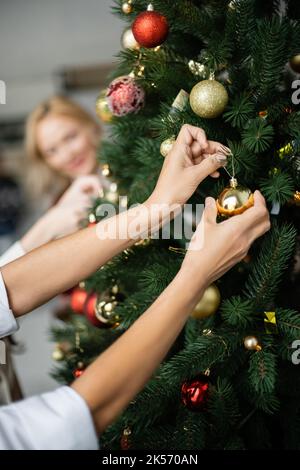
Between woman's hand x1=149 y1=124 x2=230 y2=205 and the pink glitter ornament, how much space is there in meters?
0.17

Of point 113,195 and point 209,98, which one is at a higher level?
point 209,98

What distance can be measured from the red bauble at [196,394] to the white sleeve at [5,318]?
25cm

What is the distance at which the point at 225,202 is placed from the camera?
0.61 metres

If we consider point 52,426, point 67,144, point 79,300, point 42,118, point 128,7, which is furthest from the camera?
point 42,118

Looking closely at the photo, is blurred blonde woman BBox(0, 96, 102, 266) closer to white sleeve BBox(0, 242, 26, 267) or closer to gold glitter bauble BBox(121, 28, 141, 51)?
white sleeve BBox(0, 242, 26, 267)

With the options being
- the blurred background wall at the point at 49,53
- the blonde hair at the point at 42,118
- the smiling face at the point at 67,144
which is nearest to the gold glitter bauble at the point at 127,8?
the smiling face at the point at 67,144

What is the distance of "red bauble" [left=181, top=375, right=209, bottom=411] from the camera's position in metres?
0.68

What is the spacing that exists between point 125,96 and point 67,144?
1.02 meters

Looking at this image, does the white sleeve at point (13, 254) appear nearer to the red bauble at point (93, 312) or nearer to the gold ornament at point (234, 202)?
the red bauble at point (93, 312)

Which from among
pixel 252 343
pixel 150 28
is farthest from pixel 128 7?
pixel 252 343

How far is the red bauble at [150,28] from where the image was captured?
681 mm

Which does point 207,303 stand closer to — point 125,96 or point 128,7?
point 125,96
